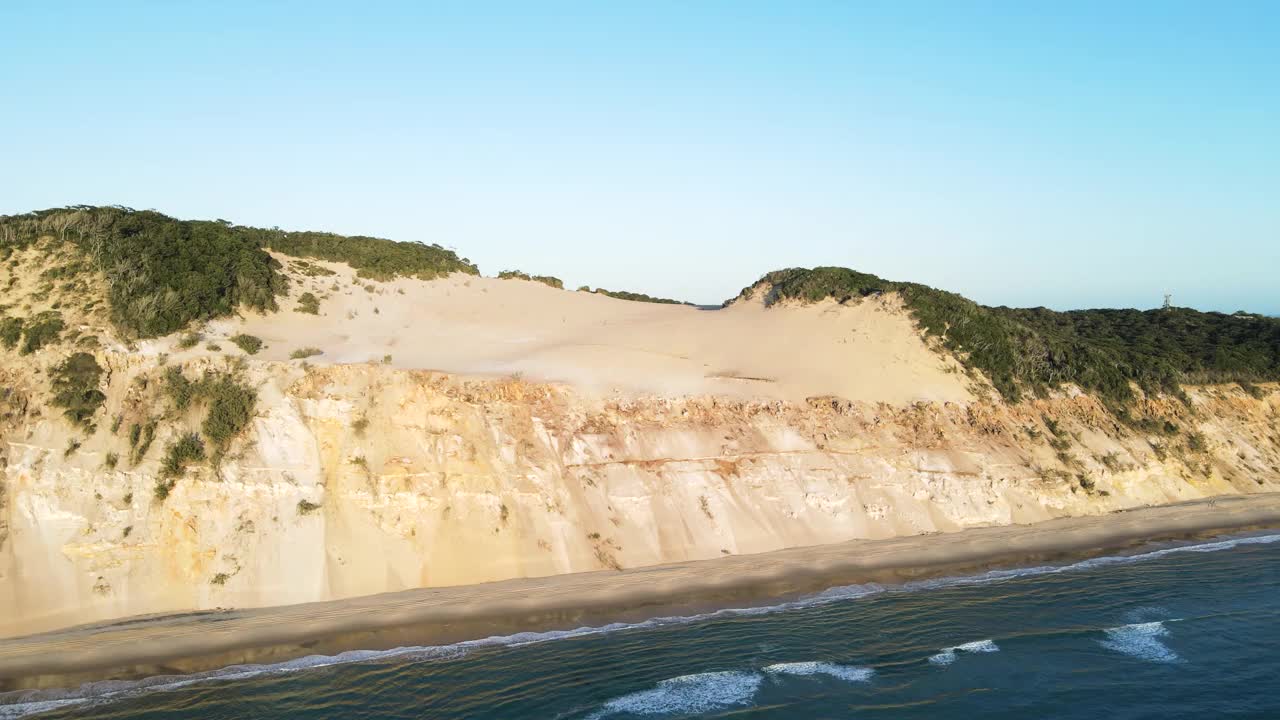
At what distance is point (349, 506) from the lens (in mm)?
19203

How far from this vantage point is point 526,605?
58.9ft

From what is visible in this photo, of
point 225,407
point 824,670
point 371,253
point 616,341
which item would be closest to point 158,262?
point 225,407

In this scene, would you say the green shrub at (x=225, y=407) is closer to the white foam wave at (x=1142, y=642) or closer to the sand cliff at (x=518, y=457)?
the sand cliff at (x=518, y=457)

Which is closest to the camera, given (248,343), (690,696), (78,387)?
(690,696)

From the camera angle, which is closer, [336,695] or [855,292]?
[336,695]

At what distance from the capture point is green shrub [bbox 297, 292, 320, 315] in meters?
25.2

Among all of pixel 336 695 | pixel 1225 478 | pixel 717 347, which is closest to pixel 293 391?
pixel 336 695

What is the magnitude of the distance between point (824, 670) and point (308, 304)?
1755cm

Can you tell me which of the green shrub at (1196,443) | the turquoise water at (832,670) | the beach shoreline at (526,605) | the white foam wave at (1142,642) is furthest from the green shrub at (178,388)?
the green shrub at (1196,443)

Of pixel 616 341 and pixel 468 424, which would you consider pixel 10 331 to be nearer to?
pixel 468 424

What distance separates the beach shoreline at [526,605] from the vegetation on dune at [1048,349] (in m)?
5.78

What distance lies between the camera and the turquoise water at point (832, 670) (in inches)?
541

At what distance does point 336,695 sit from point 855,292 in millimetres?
21285

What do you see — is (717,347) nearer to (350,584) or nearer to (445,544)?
(445,544)
